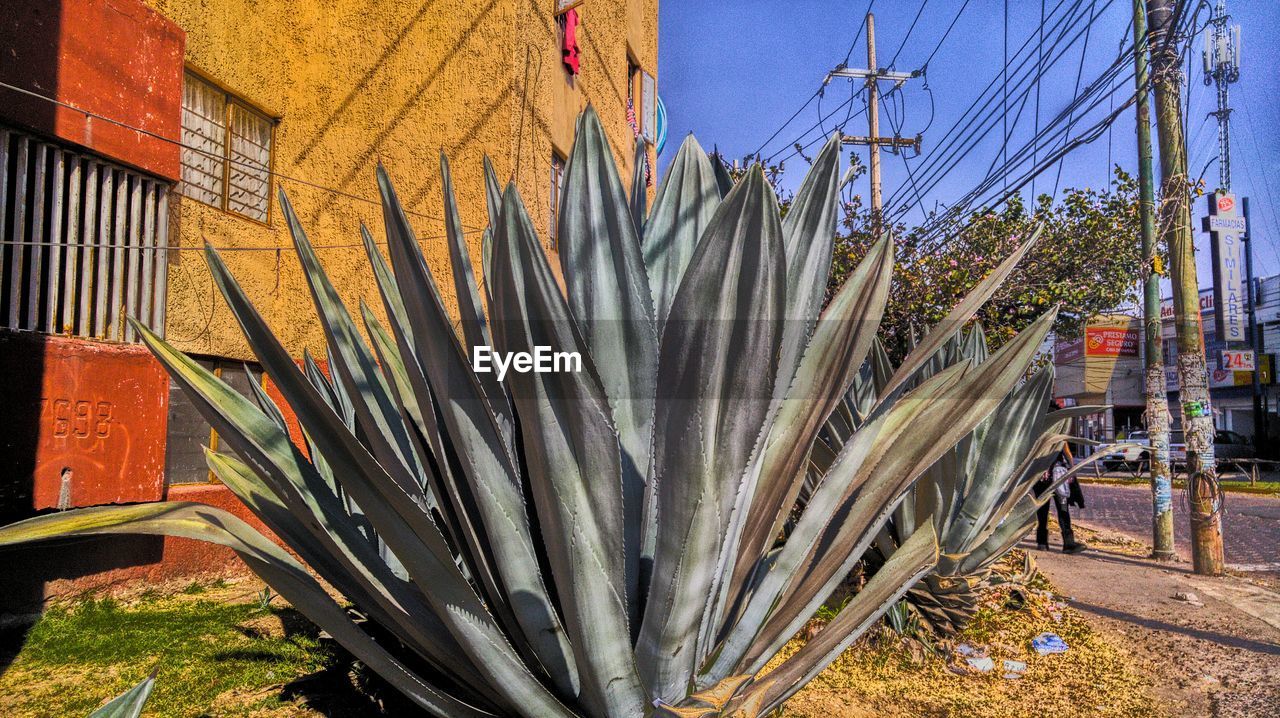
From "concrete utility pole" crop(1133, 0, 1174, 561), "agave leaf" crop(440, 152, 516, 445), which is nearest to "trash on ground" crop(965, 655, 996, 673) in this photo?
"agave leaf" crop(440, 152, 516, 445)

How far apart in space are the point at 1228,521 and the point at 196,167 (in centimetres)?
1342

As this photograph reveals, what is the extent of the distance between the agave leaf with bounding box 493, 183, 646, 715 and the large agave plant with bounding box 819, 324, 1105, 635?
1.70 meters

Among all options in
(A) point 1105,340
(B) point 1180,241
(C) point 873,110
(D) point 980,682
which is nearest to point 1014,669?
(D) point 980,682

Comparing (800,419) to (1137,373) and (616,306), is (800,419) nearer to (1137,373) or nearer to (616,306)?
(616,306)

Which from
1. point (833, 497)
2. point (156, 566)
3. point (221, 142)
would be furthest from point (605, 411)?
point (221, 142)

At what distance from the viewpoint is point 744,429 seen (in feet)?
3.69

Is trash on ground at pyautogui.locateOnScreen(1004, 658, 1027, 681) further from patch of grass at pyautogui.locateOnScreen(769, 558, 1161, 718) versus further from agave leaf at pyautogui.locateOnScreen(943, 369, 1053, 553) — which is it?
agave leaf at pyautogui.locateOnScreen(943, 369, 1053, 553)

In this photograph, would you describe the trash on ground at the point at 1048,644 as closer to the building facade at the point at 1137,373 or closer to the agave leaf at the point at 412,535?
the agave leaf at the point at 412,535

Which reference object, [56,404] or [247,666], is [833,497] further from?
[56,404]

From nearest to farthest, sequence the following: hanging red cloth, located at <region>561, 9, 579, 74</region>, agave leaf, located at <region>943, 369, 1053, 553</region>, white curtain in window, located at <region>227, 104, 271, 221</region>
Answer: agave leaf, located at <region>943, 369, 1053, 553</region>, white curtain in window, located at <region>227, 104, 271, 221</region>, hanging red cloth, located at <region>561, 9, 579, 74</region>

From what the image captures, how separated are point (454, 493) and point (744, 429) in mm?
462

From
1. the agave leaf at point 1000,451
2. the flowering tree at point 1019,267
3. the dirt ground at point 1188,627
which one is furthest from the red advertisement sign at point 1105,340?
the agave leaf at point 1000,451

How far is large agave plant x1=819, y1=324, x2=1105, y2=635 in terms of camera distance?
290cm

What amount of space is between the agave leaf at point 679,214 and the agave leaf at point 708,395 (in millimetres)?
408
